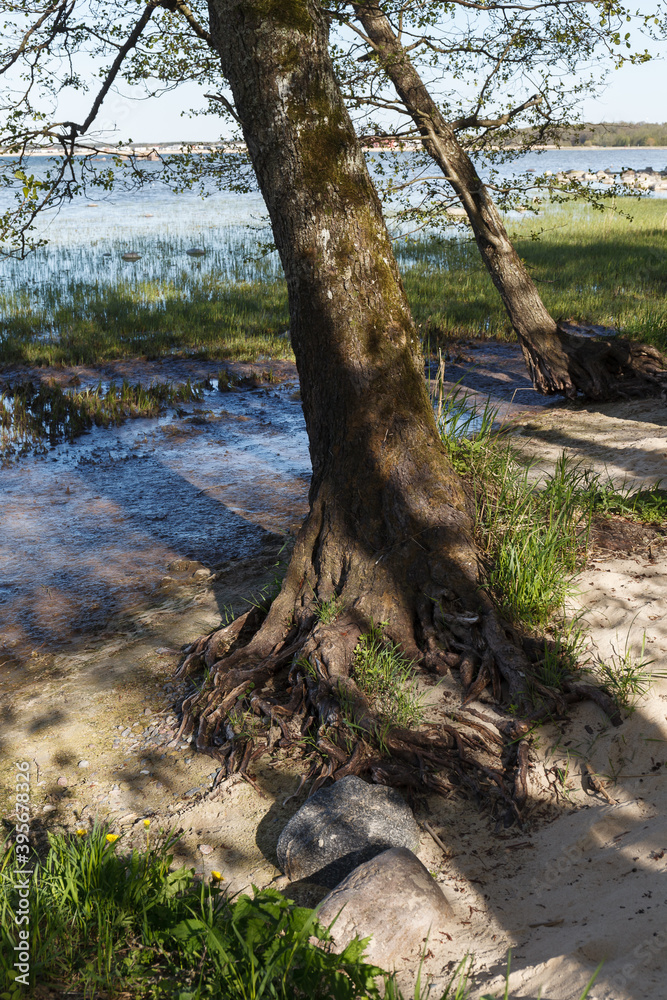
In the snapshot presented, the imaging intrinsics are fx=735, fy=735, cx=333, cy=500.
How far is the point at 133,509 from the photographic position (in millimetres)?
7355

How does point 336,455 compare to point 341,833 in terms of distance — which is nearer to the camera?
point 341,833

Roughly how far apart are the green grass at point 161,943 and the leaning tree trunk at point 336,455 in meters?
1.11

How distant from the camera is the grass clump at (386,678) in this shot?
368 centimetres

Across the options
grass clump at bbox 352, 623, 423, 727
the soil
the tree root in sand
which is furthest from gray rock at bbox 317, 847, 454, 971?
grass clump at bbox 352, 623, 423, 727

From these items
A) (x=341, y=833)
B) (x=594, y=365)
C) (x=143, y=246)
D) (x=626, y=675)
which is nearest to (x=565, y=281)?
(x=594, y=365)

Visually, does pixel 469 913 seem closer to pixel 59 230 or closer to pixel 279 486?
pixel 279 486

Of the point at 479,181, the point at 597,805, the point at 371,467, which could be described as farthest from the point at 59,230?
the point at 597,805

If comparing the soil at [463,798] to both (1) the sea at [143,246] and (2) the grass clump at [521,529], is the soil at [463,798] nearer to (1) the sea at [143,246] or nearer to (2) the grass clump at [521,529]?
(2) the grass clump at [521,529]

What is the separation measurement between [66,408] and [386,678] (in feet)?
25.2

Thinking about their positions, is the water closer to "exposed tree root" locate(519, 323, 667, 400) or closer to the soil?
"exposed tree root" locate(519, 323, 667, 400)

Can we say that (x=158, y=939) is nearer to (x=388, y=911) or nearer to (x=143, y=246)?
(x=388, y=911)

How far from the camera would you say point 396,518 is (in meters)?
4.23

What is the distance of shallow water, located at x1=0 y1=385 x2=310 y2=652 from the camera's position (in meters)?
5.67

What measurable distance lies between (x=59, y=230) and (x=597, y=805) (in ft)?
109
